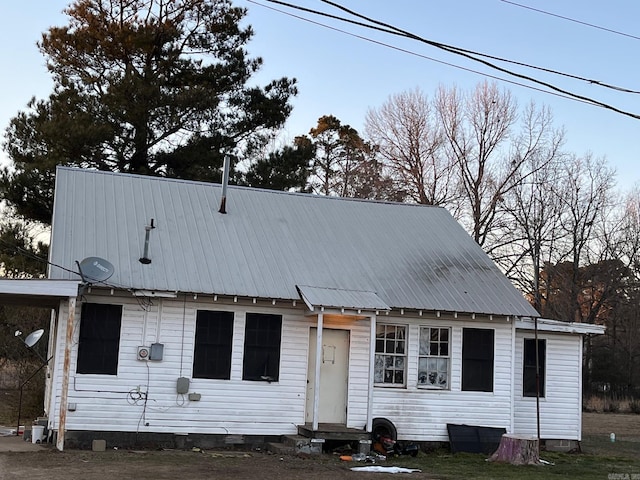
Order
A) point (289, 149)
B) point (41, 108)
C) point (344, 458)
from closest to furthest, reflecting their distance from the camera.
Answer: point (344, 458)
point (41, 108)
point (289, 149)

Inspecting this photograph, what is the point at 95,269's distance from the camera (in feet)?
48.7

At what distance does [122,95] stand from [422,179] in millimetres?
14979

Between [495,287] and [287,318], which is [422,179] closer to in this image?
[495,287]

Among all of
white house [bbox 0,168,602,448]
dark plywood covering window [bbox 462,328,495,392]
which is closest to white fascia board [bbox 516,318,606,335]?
white house [bbox 0,168,602,448]

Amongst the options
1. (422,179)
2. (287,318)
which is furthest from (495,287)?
(422,179)

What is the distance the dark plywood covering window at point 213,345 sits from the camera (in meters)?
16.0

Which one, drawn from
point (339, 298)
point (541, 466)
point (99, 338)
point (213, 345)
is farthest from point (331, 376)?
point (99, 338)

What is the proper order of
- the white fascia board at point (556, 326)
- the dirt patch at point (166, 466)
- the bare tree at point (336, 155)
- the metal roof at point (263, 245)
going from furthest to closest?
the bare tree at point (336, 155) → the white fascia board at point (556, 326) → the metal roof at point (263, 245) → the dirt patch at point (166, 466)

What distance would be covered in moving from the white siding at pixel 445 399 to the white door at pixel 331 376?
Result: 2.33ft

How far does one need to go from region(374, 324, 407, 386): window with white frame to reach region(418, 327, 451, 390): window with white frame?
375 mm

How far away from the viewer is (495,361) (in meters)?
17.7

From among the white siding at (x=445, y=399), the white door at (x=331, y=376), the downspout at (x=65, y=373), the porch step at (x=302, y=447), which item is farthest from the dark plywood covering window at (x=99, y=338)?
the white siding at (x=445, y=399)

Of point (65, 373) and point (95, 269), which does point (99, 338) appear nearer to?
point (65, 373)

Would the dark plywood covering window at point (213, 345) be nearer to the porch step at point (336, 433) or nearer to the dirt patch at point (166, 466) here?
the dirt patch at point (166, 466)
